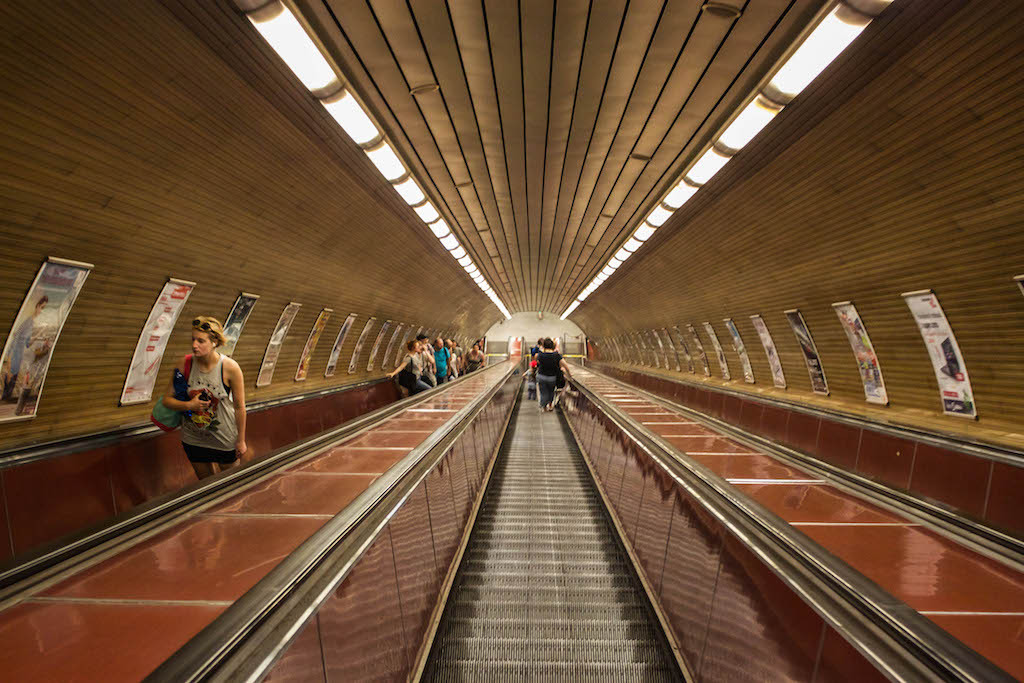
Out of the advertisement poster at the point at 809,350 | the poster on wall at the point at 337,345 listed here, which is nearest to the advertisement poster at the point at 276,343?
the poster on wall at the point at 337,345

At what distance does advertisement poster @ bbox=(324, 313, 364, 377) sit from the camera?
39.9 feet

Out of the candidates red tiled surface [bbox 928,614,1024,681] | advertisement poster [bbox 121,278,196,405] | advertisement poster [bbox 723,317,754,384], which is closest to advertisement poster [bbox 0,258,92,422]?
advertisement poster [bbox 121,278,196,405]

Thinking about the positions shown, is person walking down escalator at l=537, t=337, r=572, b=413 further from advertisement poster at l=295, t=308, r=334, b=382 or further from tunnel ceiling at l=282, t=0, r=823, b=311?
advertisement poster at l=295, t=308, r=334, b=382

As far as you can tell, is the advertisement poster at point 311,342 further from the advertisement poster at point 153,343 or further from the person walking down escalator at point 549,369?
the person walking down escalator at point 549,369

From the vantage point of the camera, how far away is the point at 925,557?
6.58 feet

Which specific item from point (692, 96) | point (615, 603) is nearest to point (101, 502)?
point (615, 603)

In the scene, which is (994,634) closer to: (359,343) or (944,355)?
(944,355)

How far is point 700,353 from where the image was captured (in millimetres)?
15883

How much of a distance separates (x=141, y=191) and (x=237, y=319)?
3646 millimetres

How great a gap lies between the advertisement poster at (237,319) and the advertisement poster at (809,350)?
894cm

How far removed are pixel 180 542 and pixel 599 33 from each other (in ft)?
13.0

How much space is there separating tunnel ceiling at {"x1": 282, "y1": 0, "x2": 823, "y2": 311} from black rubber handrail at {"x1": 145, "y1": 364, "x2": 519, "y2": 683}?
125 inches

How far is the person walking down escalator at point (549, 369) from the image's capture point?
38.1 feet

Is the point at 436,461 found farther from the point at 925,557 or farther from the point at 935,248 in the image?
the point at 935,248
